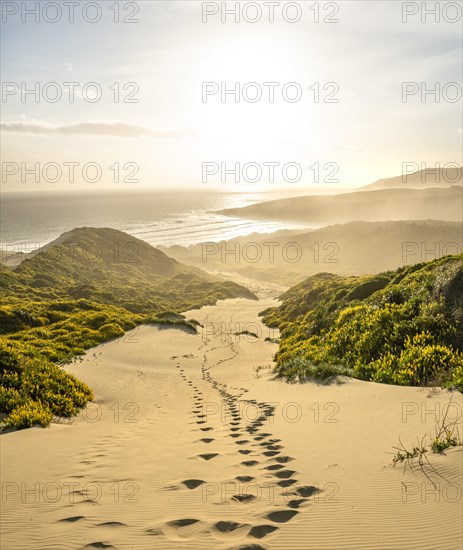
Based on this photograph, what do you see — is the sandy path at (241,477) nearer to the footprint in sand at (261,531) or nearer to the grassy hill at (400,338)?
the footprint in sand at (261,531)

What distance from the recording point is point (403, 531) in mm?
3844

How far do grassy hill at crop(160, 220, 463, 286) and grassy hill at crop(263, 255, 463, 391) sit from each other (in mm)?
55792

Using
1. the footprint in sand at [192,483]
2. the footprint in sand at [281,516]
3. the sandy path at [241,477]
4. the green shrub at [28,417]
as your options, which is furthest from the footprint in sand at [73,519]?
the green shrub at [28,417]

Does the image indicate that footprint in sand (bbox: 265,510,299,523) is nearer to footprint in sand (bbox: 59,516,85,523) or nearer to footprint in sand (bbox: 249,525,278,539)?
footprint in sand (bbox: 249,525,278,539)

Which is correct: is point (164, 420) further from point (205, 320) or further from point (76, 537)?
point (205, 320)

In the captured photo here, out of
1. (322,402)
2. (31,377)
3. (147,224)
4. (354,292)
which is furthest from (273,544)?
(147,224)

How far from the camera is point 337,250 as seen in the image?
10781cm

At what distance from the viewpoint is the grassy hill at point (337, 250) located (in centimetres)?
8681

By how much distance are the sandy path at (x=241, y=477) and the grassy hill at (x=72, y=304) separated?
1428mm

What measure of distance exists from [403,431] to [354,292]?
14.9 m

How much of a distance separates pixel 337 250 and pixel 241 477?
10693 cm

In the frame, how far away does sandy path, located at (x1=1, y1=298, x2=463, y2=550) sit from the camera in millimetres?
4039

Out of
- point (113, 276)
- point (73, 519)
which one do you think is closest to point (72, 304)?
point (73, 519)

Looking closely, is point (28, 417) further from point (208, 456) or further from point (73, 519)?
point (73, 519)
